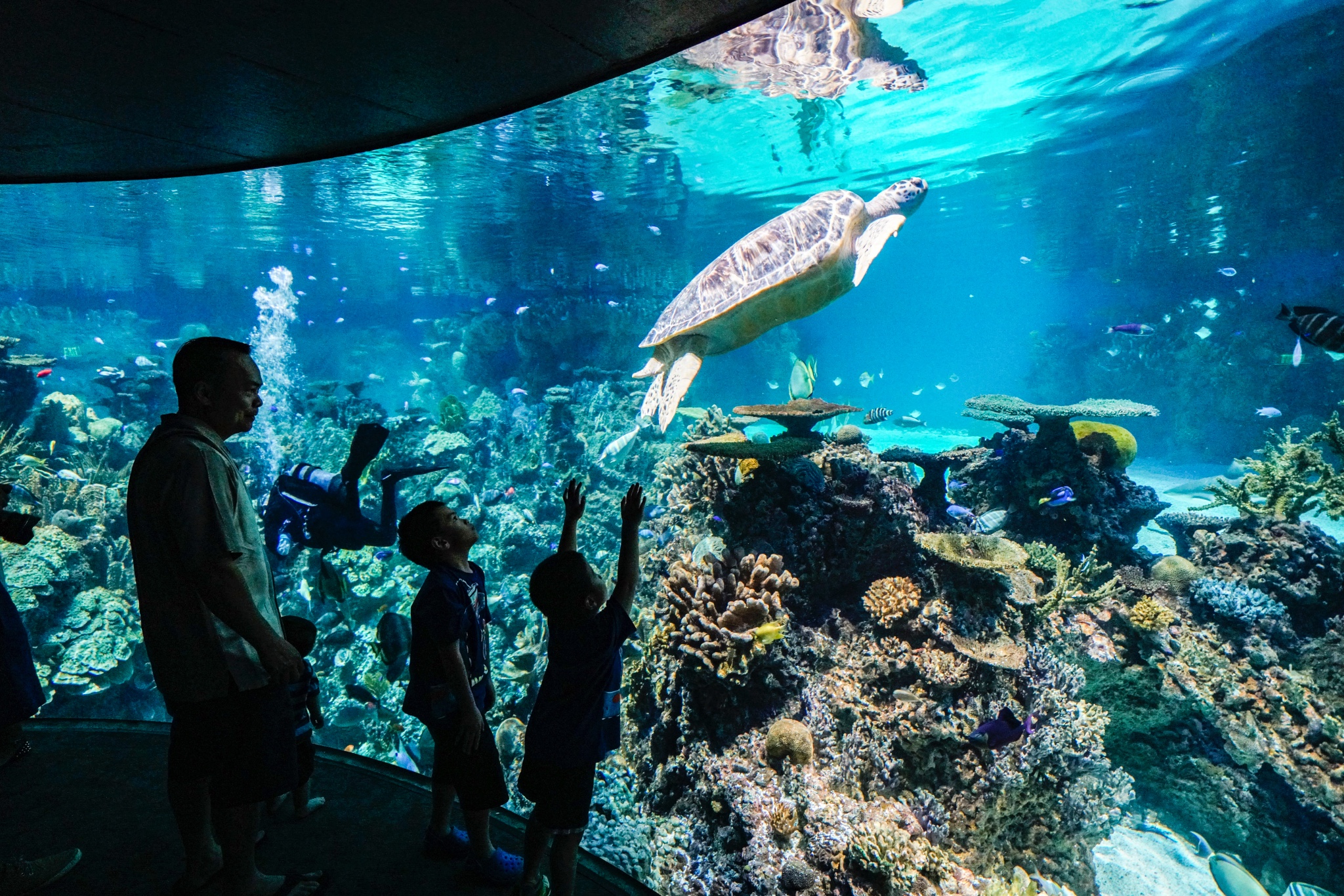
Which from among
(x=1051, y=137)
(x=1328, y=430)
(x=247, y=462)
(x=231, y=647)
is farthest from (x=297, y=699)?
(x=1051, y=137)

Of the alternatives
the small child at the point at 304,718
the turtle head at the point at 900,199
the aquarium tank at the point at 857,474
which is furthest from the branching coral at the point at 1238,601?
the small child at the point at 304,718

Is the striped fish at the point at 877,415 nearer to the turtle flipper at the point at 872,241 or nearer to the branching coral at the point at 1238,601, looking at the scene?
the turtle flipper at the point at 872,241

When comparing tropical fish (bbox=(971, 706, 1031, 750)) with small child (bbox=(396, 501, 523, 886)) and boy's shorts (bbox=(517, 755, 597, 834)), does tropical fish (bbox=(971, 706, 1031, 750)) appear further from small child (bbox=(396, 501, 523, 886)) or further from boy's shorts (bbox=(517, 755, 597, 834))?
small child (bbox=(396, 501, 523, 886))

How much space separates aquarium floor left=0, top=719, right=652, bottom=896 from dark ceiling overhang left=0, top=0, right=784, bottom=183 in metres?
3.23

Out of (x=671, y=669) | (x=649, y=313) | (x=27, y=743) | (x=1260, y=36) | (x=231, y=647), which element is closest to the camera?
(x=231, y=647)

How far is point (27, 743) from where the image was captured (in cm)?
303

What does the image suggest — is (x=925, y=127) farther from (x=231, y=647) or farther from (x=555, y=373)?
(x=231, y=647)

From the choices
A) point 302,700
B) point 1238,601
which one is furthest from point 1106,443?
point 302,700

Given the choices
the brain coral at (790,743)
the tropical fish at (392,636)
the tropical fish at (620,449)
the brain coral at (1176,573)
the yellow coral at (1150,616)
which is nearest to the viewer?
the brain coral at (790,743)

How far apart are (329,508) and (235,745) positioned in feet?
8.18

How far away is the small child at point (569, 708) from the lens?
6.72 ft

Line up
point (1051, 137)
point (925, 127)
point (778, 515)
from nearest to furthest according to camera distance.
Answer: point (778, 515)
point (925, 127)
point (1051, 137)

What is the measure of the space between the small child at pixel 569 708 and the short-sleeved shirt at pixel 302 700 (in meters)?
0.95

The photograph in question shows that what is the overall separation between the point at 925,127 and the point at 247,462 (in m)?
21.5
